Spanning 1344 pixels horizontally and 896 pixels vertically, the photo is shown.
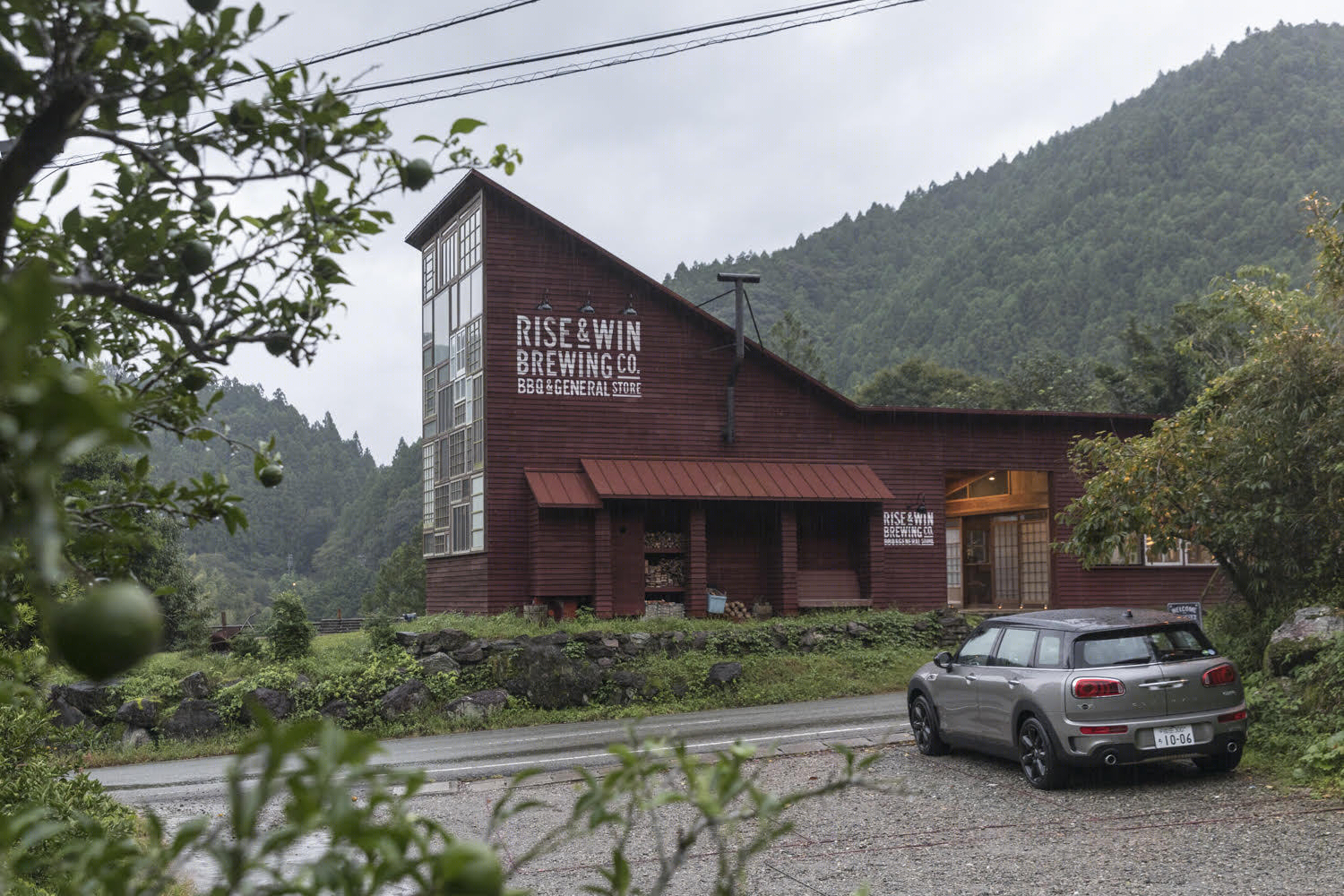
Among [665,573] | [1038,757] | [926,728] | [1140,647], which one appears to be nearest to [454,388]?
[665,573]

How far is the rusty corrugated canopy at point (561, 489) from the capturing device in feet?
79.1

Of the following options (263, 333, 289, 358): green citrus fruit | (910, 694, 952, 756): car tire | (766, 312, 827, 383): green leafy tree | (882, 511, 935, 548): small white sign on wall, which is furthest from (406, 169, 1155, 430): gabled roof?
(766, 312, 827, 383): green leafy tree

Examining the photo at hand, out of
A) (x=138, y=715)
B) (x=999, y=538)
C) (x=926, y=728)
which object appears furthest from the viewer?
(x=999, y=538)

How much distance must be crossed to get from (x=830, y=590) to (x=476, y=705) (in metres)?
10.7

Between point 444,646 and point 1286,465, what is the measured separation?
13.0 meters

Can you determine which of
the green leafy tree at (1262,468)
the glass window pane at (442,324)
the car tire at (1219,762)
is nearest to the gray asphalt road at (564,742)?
the car tire at (1219,762)

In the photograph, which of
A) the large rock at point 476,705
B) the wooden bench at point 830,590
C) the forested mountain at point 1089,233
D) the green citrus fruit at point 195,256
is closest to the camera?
the green citrus fruit at point 195,256

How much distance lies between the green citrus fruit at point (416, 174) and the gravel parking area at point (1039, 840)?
4.72 meters

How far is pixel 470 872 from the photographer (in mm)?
1178

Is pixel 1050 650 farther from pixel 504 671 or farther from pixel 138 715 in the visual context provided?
pixel 138 715

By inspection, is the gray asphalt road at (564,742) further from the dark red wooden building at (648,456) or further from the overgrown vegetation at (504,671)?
the dark red wooden building at (648,456)

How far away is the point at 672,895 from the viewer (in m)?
8.03

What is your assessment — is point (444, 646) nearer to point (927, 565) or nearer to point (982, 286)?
point (927, 565)

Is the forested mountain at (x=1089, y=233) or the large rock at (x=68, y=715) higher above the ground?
the forested mountain at (x=1089, y=233)
